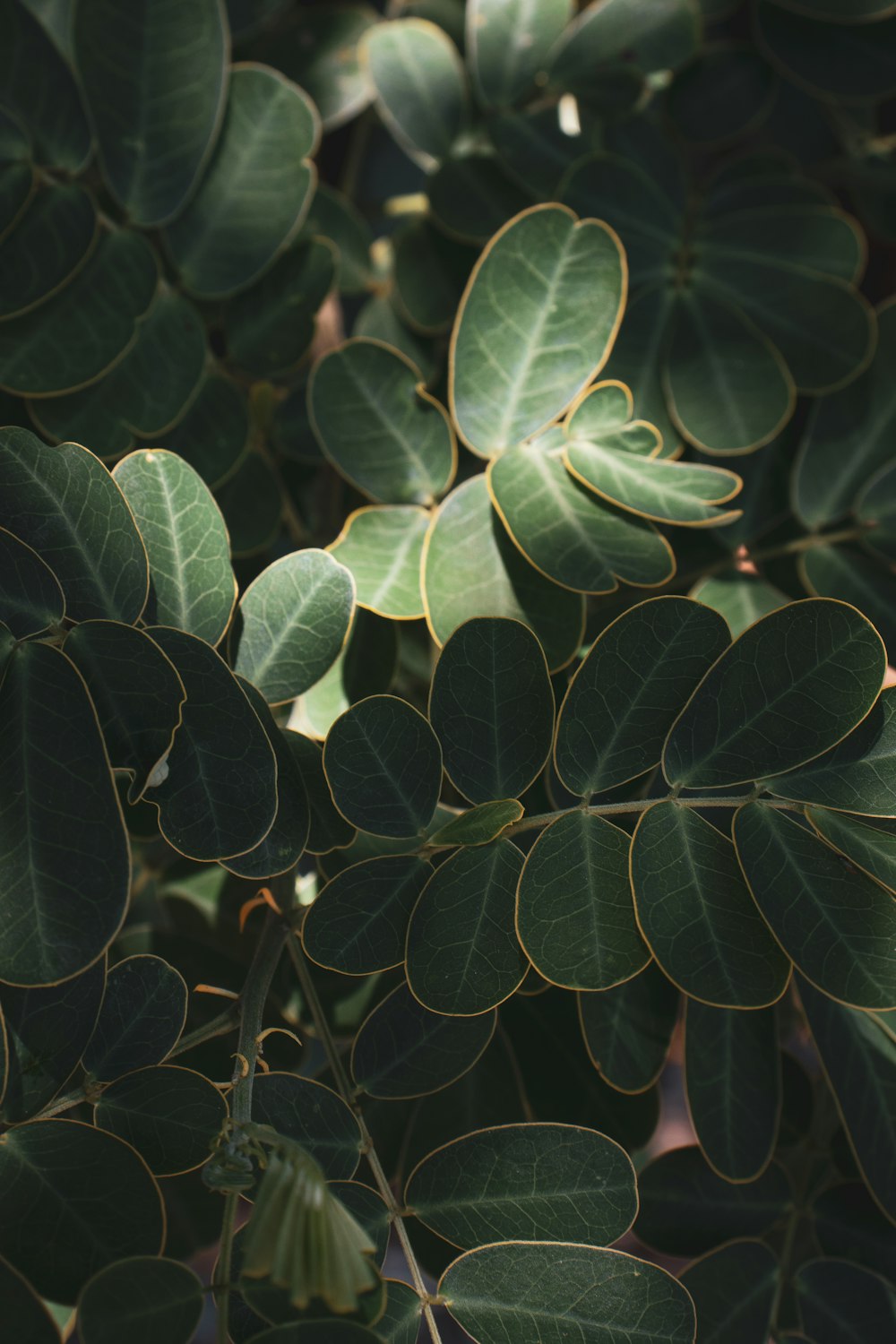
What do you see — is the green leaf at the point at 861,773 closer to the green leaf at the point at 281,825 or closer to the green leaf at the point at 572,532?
the green leaf at the point at 572,532

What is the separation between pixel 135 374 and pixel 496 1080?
0.63m

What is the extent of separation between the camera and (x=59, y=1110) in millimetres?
659

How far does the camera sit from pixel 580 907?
2.09ft

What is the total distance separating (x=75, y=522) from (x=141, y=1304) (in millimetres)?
431

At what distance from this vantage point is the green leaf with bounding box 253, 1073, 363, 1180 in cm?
64

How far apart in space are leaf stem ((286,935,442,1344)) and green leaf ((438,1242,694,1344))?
0.02 meters

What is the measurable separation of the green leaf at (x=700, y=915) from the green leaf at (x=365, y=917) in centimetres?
15

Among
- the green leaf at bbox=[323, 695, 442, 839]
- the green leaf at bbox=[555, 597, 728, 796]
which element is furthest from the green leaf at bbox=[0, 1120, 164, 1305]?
the green leaf at bbox=[555, 597, 728, 796]

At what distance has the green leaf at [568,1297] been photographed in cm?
62

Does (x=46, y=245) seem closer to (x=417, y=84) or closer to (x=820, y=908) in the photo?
(x=417, y=84)

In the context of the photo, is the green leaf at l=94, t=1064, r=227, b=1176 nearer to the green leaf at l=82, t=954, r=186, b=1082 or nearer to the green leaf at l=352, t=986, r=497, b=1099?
the green leaf at l=82, t=954, r=186, b=1082

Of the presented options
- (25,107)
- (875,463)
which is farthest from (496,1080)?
(25,107)

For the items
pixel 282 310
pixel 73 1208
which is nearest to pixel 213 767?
pixel 73 1208

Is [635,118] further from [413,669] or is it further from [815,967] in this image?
[815,967]
